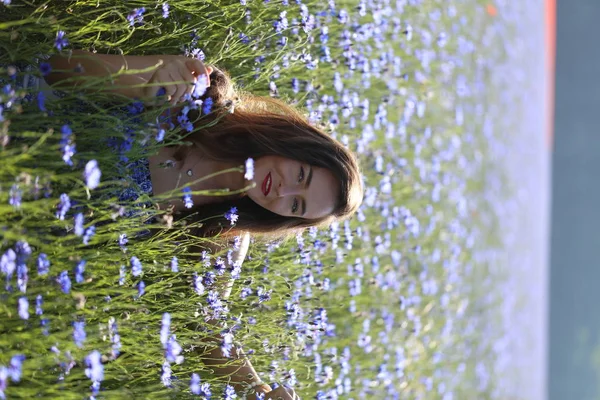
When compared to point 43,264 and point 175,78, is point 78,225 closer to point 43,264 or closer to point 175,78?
point 43,264

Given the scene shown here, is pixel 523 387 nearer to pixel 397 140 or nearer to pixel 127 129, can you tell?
pixel 397 140

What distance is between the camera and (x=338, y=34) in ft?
7.91

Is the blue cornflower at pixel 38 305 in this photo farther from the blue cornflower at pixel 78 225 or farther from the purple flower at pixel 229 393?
the purple flower at pixel 229 393

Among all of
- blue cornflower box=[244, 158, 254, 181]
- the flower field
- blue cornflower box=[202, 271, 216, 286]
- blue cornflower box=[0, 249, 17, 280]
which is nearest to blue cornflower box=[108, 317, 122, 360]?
the flower field

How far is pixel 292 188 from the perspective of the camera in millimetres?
1669

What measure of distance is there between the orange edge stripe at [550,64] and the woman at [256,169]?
530cm

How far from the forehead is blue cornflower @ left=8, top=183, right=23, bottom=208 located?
2.53ft

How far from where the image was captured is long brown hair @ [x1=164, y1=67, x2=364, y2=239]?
168 centimetres

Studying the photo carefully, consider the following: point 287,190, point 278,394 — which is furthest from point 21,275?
point 278,394

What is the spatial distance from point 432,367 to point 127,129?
7.78ft

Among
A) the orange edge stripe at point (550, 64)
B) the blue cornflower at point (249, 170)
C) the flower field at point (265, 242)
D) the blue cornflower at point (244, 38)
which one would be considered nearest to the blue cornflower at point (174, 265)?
the flower field at point (265, 242)

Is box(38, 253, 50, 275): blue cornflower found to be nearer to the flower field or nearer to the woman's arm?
the flower field

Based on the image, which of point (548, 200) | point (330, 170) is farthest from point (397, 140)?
point (548, 200)

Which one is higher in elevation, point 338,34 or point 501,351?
point 338,34
